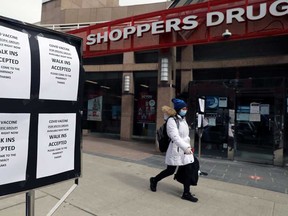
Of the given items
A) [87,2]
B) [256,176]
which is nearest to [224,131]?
[256,176]

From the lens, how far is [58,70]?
2268 millimetres

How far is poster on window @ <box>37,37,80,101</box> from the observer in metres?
2.16

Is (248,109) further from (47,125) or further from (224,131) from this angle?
(47,125)

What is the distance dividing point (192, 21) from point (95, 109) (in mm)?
7724

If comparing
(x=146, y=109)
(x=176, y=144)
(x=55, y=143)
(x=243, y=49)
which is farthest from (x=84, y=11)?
(x=55, y=143)

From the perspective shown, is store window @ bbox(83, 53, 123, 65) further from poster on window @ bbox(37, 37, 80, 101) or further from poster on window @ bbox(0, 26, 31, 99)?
poster on window @ bbox(0, 26, 31, 99)

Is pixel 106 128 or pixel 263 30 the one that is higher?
pixel 263 30

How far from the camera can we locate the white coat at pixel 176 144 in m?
4.67

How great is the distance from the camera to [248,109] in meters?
8.71

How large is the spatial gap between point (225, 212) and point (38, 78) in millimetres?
3531

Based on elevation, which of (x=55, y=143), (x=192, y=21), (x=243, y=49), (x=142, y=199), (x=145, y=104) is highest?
(x=192, y=21)

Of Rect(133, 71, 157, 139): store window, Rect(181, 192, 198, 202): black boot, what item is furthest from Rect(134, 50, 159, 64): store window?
Rect(181, 192, 198, 202): black boot

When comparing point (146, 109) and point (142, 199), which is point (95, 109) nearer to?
point (146, 109)

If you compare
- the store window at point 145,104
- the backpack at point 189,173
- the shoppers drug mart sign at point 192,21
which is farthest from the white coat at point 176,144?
the store window at point 145,104
